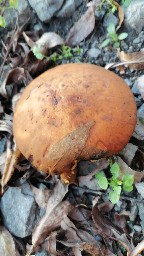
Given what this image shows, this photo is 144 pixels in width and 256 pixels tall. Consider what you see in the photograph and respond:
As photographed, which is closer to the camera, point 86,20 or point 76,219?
point 76,219

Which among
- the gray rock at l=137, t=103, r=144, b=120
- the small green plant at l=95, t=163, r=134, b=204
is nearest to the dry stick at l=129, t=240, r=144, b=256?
the small green plant at l=95, t=163, r=134, b=204

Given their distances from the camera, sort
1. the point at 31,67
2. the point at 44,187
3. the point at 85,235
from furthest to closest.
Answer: the point at 31,67
the point at 44,187
the point at 85,235

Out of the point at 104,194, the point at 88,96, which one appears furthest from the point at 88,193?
the point at 88,96

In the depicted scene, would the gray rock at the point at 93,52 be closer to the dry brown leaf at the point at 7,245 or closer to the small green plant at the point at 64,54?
the small green plant at the point at 64,54

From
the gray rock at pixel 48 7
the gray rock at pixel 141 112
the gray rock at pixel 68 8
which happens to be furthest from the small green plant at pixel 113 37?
the gray rock at pixel 141 112

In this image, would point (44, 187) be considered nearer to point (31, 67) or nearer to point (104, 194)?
point (104, 194)

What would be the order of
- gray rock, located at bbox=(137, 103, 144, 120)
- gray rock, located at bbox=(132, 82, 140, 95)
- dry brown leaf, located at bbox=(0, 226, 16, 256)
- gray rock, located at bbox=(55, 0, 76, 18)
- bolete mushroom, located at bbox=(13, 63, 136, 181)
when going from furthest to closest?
gray rock, located at bbox=(55, 0, 76, 18) → gray rock, located at bbox=(132, 82, 140, 95) → gray rock, located at bbox=(137, 103, 144, 120) → dry brown leaf, located at bbox=(0, 226, 16, 256) → bolete mushroom, located at bbox=(13, 63, 136, 181)

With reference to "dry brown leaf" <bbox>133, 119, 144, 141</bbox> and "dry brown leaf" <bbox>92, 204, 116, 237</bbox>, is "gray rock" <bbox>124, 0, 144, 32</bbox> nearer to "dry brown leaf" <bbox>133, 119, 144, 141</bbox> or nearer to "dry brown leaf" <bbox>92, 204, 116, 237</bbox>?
"dry brown leaf" <bbox>133, 119, 144, 141</bbox>
